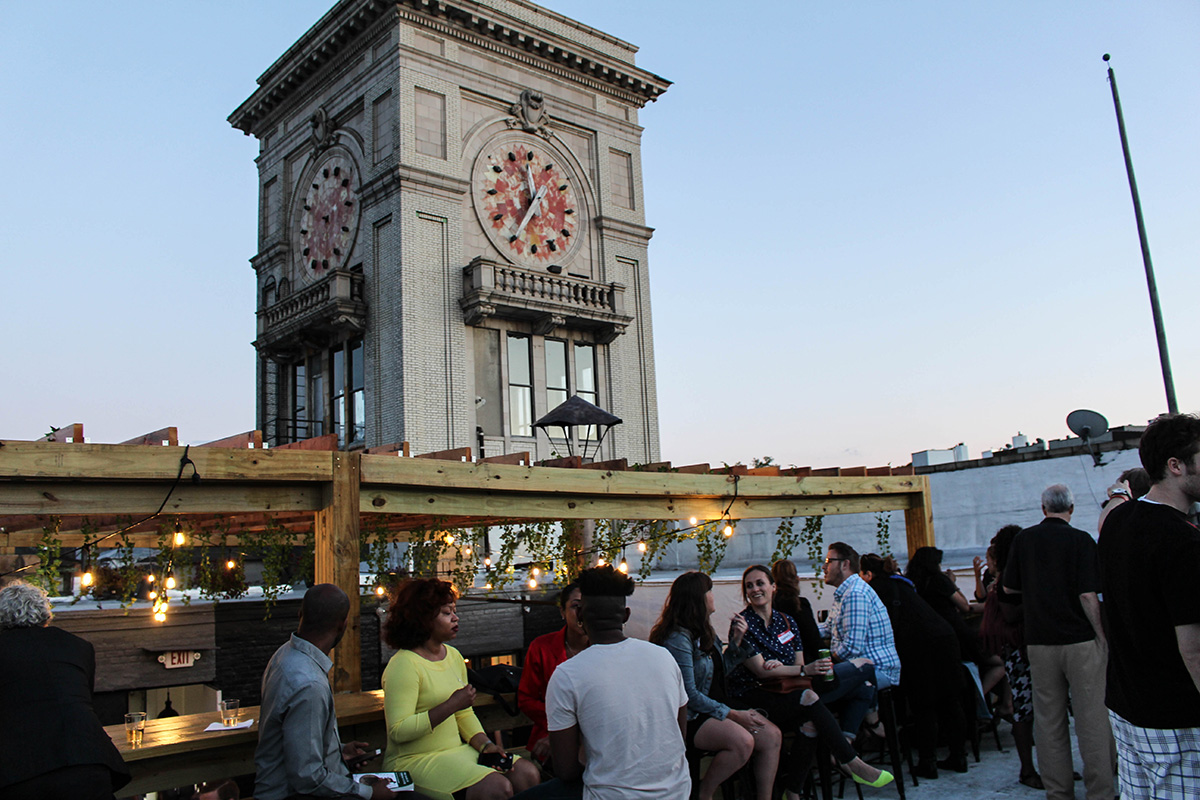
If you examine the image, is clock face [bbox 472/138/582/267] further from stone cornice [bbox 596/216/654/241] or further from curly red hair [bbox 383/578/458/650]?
curly red hair [bbox 383/578/458/650]

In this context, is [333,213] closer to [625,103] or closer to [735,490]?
[625,103]

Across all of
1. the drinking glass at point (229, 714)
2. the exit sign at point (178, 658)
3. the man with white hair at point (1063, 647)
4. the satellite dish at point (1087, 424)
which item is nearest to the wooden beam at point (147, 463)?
the drinking glass at point (229, 714)

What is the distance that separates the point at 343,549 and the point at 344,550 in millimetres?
13

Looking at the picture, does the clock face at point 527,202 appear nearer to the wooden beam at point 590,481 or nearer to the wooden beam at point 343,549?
the wooden beam at point 590,481

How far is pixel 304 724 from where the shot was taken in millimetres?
4070

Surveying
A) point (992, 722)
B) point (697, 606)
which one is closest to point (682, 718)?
point (697, 606)

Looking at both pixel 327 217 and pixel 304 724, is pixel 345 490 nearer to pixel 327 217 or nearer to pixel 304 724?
pixel 304 724

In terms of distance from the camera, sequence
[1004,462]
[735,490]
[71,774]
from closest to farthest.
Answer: [71,774] → [735,490] → [1004,462]

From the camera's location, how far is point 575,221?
24.7 meters

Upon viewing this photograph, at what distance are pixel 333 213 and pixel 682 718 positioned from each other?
2241 cm

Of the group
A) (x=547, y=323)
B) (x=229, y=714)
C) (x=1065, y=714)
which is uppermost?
(x=547, y=323)

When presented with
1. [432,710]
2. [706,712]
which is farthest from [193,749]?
[706,712]

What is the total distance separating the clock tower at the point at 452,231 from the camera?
70.6 feet

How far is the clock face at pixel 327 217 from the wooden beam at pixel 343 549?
56.1 feet
